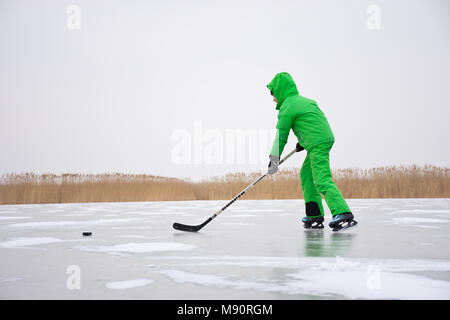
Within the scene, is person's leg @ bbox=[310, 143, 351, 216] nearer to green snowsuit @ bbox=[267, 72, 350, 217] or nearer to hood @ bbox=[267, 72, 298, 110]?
green snowsuit @ bbox=[267, 72, 350, 217]

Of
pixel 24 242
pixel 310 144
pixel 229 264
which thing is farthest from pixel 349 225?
pixel 24 242

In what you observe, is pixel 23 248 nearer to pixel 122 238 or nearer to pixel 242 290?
pixel 122 238

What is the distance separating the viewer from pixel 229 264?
7.29 feet

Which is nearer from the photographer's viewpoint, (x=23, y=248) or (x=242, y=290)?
(x=242, y=290)

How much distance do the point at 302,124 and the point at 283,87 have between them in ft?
1.25

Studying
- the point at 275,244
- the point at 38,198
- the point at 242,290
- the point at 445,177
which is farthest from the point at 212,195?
the point at 242,290

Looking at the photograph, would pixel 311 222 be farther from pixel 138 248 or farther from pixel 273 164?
pixel 138 248

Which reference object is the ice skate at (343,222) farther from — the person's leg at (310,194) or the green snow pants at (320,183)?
the person's leg at (310,194)

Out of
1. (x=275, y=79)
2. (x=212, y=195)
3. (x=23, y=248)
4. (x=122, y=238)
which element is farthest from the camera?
(x=212, y=195)

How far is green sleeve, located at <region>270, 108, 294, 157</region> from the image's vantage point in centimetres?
376
